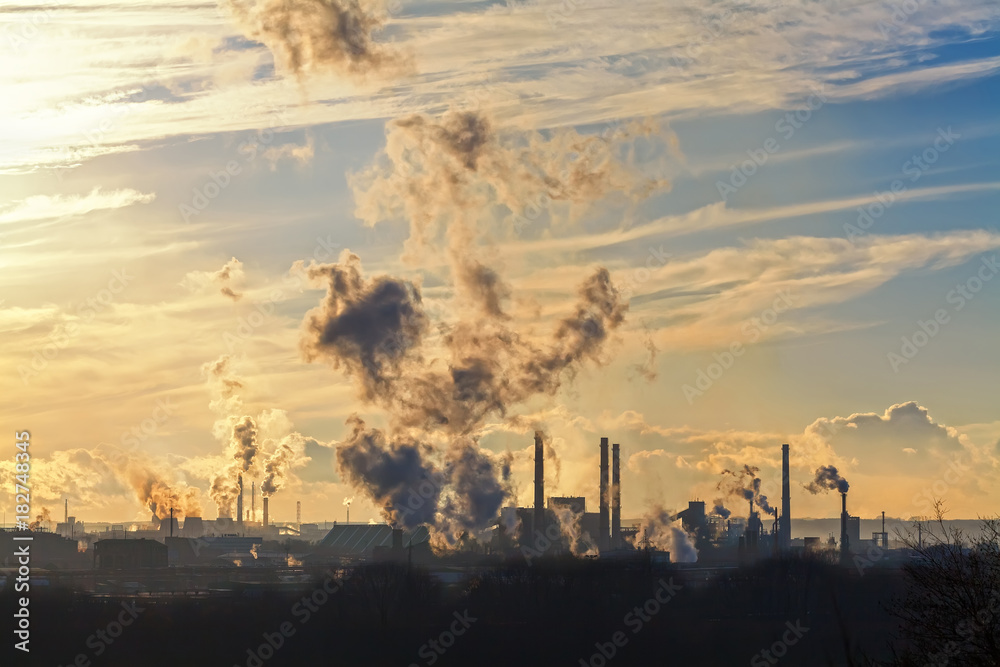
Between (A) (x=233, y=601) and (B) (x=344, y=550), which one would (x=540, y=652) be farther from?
(B) (x=344, y=550)

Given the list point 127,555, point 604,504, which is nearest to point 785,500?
point 604,504

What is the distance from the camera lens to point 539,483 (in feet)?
439

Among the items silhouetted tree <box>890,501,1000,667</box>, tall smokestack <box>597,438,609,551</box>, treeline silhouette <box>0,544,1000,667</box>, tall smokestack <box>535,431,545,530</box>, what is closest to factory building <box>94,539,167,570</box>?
treeline silhouette <box>0,544,1000,667</box>

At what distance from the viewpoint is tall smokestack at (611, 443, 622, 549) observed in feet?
499

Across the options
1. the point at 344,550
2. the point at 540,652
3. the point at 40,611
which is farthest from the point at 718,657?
the point at 344,550

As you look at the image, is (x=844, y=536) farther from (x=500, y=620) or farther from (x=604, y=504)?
(x=500, y=620)

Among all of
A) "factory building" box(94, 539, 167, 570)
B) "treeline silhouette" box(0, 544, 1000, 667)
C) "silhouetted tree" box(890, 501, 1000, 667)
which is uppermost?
"silhouetted tree" box(890, 501, 1000, 667)

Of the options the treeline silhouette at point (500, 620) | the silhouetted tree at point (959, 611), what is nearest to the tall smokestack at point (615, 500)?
the treeline silhouette at point (500, 620)

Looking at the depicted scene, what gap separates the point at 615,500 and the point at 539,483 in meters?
21.7

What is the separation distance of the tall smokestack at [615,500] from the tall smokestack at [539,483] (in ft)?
55.4

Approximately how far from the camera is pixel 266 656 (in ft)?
222

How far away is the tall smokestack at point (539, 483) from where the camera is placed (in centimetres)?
13075

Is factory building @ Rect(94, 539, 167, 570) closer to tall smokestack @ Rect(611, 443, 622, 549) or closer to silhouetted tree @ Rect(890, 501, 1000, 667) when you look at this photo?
tall smokestack @ Rect(611, 443, 622, 549)

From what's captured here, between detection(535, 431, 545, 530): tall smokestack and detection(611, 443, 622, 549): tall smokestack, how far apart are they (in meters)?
16.9
